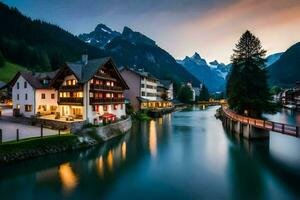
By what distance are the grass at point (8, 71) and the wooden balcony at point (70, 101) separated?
169ft

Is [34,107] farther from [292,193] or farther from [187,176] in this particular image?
[292,193]

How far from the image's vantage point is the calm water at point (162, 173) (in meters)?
17.0

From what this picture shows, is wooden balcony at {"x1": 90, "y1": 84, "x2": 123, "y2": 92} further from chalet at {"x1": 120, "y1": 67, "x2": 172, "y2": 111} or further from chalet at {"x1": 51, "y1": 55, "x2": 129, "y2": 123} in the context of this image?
chalet at {"x1": 120, "y1": 67, "x2": 172, "y2": 111}

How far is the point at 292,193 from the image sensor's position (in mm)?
17062

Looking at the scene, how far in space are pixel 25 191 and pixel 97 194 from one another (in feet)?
18.6

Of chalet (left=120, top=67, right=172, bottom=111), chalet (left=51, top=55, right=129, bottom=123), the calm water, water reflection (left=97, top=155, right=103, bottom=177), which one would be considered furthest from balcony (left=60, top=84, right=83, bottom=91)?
chalet (left=120, top=67, right=172, bottom=111)

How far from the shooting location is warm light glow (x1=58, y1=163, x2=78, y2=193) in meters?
17.7

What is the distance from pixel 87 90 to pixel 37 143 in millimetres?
13322

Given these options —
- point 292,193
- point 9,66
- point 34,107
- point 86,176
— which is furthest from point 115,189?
point 9,66

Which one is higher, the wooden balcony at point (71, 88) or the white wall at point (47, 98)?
the wooden balcony at point (71, 88)

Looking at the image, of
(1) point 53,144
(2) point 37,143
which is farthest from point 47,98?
(2) point 37,143

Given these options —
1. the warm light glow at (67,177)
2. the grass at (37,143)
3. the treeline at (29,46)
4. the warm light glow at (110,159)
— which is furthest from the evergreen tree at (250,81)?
the treeline at (29,46)

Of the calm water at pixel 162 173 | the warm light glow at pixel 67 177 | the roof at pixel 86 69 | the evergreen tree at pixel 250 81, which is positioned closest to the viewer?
the calm water at pixel 162 173

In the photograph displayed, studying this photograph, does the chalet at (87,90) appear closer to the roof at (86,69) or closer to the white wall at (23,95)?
the roof at (86,69)
